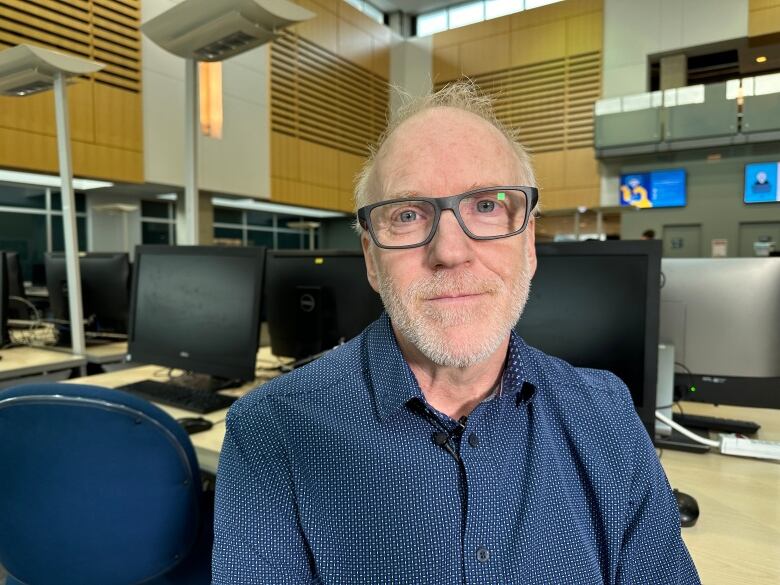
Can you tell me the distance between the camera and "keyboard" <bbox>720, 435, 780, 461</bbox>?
4.88 ft

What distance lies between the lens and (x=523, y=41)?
9383 millimetres

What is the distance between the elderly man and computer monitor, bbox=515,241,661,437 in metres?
0.37

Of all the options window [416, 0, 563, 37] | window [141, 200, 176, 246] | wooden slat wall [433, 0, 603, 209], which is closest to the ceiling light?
window [141, 200, 176, 246]

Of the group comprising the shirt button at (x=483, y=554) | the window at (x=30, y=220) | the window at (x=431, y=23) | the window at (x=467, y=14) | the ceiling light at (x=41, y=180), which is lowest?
the shirt button at (x=483, y=554)

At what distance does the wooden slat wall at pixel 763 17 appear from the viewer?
741 centimetres

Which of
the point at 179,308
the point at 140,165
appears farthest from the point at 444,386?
the point at 140,165

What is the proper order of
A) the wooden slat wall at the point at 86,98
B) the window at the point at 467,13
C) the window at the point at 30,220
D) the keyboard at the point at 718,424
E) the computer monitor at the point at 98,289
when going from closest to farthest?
1. the keyboard at the point at 718,424
2. the computer monitor at the point at 98,289
3. the wooden slat wall at the point at 86,98
4. the window at the point at 30,220
5. the window at the point at 467,13

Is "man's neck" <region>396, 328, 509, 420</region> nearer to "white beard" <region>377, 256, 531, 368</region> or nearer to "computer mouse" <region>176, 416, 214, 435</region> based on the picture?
"white beard" <region>377, 256, 531, 368</region>

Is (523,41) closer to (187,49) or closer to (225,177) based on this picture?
(225,177)

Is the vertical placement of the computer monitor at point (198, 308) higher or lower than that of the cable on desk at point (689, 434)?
higher

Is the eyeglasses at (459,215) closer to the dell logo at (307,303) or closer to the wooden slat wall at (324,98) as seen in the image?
the dell logo at (307,303)

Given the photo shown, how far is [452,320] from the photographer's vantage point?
35.4 inches

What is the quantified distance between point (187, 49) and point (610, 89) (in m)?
8.13

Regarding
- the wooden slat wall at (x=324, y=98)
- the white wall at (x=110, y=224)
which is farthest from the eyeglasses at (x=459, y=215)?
the wooden slat wall at (x=324, y=98)
